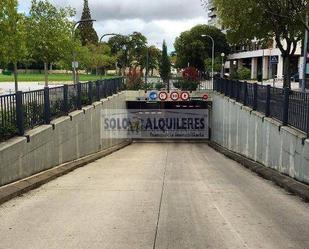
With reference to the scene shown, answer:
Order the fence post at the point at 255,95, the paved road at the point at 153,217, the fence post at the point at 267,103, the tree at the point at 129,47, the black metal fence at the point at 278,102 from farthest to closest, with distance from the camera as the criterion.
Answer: the tree at the point at 129,47 → the fence post at the point at 255,95 → the fence post at the point at 267,103 → the black metal fence at the point at 278,102 → the paved road at the point at 153,217

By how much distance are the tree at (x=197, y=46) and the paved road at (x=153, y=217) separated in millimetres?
84248

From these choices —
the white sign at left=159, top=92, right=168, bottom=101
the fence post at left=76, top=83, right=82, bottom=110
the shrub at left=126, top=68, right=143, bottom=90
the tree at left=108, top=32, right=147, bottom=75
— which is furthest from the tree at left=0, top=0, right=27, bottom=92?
the tree at left=108, top=32, right=147, bottom=75

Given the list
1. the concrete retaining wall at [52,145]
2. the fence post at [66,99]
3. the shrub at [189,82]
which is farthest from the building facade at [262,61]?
the fence post at [66,99]

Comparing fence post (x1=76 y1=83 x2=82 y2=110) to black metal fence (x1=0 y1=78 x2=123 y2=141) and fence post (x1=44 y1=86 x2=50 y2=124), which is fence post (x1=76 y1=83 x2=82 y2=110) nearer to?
black metal fence (x1=0 y1=78 x2=123 y2=141)

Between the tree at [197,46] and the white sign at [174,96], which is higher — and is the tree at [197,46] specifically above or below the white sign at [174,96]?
above

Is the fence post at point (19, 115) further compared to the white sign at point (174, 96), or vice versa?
the white sign at point (174, 96)

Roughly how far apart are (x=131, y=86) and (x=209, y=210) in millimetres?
32357

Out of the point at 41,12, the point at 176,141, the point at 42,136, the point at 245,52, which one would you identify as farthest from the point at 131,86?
the point at 245,52

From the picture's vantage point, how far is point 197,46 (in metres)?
92.6

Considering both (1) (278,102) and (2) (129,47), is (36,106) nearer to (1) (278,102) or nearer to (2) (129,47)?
(1) (278,102)

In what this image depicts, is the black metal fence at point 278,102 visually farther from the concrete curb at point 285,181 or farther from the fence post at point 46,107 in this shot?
the fence post at point 46,107

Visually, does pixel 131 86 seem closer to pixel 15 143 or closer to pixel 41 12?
pixel 41 12

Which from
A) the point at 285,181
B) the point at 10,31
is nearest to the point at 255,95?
the point at 285,181

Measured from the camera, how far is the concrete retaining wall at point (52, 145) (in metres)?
9.45
